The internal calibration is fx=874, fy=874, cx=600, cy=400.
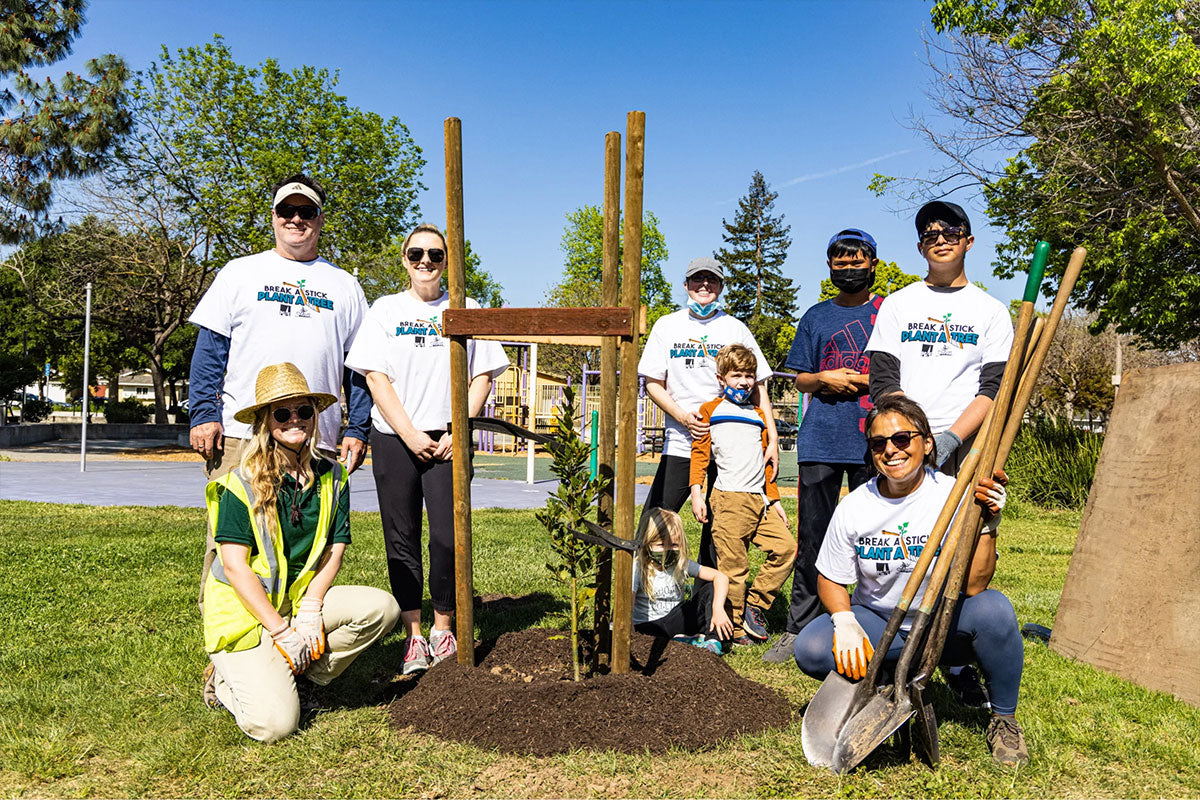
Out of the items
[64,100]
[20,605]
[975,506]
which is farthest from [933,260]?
[64,100]

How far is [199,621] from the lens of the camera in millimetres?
5281

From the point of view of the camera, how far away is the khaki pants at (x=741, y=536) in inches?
191

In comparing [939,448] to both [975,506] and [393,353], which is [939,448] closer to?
[975,506]

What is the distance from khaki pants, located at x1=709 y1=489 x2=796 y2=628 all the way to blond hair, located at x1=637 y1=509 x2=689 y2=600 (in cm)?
27

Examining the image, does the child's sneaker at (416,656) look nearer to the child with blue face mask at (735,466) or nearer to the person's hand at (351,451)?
the person's hand at (351,451)

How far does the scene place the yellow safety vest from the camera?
351 cm

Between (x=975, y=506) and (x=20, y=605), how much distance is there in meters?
5.65

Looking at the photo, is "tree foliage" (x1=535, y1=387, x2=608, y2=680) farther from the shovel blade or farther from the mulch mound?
the shovel blade

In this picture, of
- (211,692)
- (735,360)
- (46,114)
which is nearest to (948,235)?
(735,360)

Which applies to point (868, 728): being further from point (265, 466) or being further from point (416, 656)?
point (265, 466)

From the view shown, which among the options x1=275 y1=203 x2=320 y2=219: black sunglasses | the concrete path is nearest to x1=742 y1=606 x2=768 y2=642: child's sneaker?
x1=275 y1=203 x2=320 y2=219: black sunglasses

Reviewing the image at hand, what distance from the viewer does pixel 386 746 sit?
3.37 meters

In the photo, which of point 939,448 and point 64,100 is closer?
point 939,448

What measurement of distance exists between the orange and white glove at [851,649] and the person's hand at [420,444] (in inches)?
78.1
